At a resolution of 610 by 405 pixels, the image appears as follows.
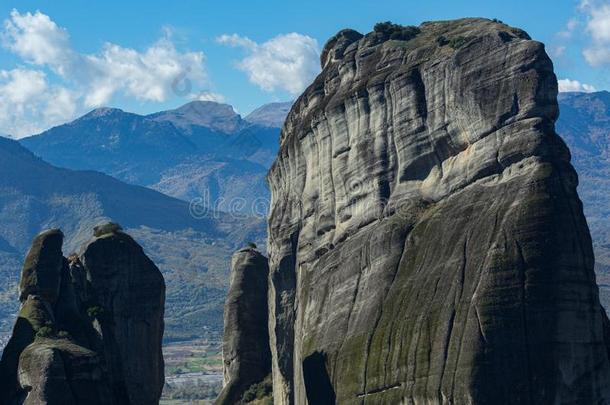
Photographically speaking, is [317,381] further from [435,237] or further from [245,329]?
[245,329]

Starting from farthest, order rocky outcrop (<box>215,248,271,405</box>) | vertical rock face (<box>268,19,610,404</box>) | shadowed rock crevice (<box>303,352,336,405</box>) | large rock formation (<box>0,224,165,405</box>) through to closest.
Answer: rocky outcrop (<box>215,248,271,405</box>)
shadowed rock crevice (<box>303,352,336,405</box>)
large rock formation (<box>0,224,165,405</box>)
vertical rock face (<box>268,19,610,404</box>)

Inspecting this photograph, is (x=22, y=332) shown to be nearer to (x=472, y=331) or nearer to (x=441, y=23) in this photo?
(x=472, y=331)

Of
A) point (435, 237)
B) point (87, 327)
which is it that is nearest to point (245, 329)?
point (87, 327)

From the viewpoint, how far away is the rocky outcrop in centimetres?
13925

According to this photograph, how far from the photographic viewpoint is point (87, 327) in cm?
10944

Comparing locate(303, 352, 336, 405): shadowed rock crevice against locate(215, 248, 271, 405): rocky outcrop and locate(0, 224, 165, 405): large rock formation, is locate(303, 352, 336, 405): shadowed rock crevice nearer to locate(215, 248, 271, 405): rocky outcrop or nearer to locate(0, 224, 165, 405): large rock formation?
locate(0, 224, 165, 405): large rock formation

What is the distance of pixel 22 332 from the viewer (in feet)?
339

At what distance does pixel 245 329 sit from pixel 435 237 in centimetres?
4004

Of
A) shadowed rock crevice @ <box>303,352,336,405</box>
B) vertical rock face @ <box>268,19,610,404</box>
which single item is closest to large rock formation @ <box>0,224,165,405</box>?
vertical rock face @ <box>268,19,610,404</box>

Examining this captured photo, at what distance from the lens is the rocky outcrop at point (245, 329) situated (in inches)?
5482

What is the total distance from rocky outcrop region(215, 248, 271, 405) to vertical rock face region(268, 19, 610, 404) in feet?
23.2

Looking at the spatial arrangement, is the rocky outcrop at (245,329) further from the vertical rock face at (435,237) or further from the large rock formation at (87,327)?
the large rock formation at (87,327)

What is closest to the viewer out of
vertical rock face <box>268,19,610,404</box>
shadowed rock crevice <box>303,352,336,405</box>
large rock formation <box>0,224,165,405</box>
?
vertical rock face <box>268,19,610,404</box>

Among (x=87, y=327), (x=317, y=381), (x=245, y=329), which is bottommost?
(x=317, y=381)
